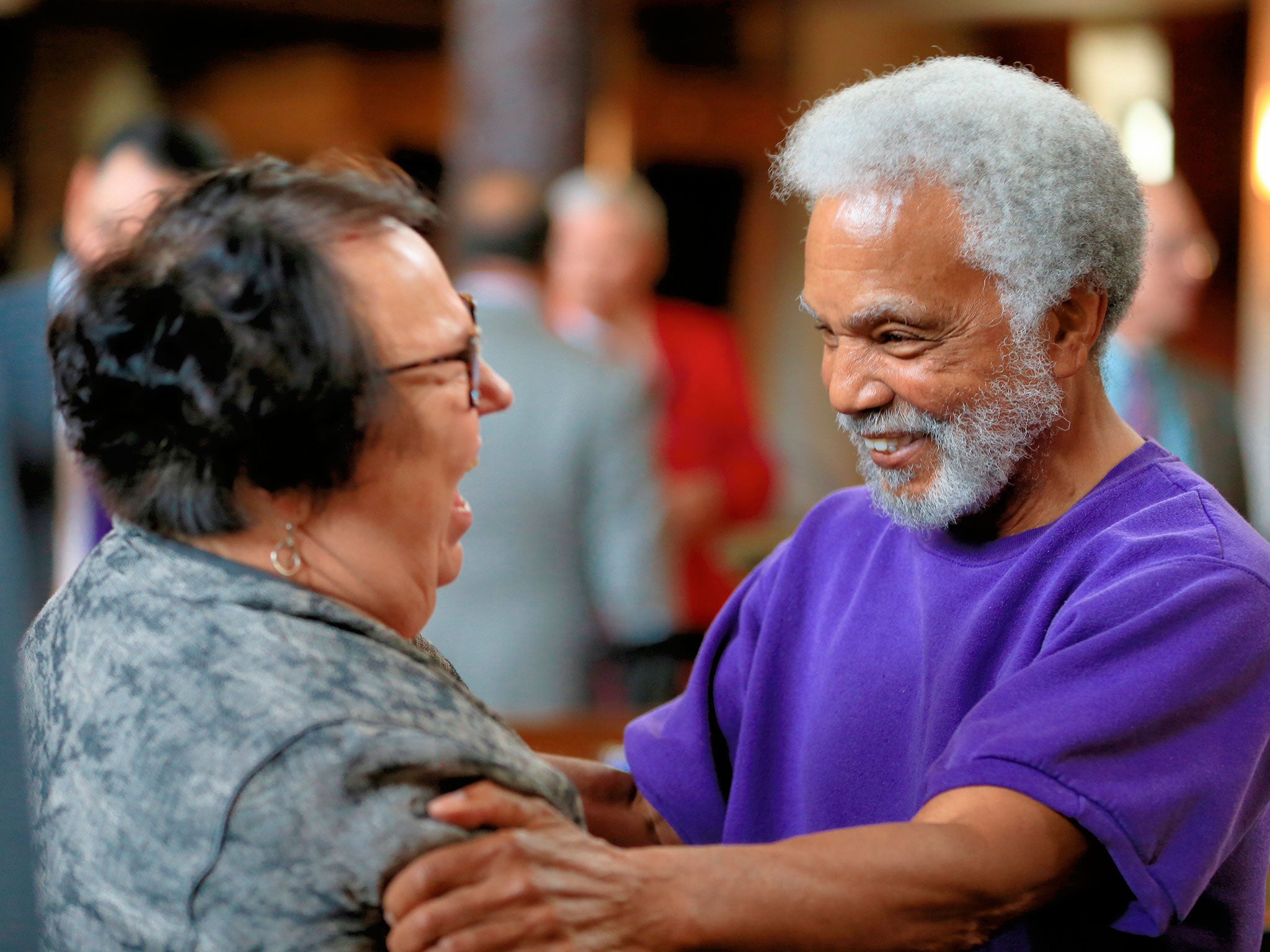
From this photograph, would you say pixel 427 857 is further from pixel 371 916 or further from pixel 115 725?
pixel 115 725

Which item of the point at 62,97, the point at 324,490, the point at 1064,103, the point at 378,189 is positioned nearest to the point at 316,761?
the point at 324,490

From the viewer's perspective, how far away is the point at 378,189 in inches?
55.2

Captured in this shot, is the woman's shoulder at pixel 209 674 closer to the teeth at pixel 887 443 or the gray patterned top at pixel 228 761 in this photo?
the gray patterned top at pixel 228 761

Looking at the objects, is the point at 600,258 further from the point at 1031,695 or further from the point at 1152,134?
the point at 1152,134

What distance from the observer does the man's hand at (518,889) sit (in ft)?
3.83

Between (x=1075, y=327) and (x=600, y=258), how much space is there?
3020 millimetres

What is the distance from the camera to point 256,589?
126cm

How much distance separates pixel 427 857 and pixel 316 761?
123 mm

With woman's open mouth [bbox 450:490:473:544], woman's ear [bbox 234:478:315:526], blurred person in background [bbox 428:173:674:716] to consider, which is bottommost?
blurred person in background [bbox 428:173:674:716]

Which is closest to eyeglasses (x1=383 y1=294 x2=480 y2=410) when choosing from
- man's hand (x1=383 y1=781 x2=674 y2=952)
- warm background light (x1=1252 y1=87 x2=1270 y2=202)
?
man's hand (x1=383 y1=781 x2=674 y2=952)

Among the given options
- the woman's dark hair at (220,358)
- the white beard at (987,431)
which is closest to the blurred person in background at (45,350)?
the woman's dark hair at (220,358)

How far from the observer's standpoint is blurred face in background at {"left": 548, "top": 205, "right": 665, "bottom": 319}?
14.9ft

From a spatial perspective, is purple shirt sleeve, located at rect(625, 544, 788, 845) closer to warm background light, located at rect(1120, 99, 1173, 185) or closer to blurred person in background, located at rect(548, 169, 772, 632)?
blurred person in background, located at rect(548, 169, 772, 632)

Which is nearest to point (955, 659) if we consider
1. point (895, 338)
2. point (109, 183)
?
point (895, 338)
